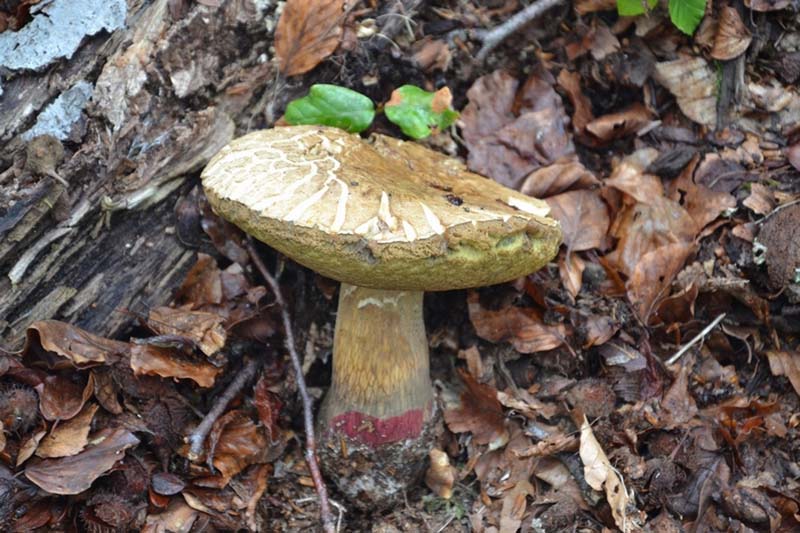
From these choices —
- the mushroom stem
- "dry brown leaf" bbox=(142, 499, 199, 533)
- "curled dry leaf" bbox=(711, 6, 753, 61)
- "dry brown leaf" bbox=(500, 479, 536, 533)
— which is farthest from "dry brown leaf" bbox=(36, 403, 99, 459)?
"curled dry leaf" bbox=(711, 6, 753, 61)

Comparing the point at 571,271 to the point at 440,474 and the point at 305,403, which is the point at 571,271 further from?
the point at 305,403

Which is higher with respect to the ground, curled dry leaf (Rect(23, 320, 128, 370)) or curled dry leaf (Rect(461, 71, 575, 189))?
curled dry leaf (Rect(23, 320, 128, 370))

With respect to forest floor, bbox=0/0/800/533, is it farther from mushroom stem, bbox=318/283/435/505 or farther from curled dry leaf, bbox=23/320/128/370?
mushroom stem, bbox=318/283/435/505

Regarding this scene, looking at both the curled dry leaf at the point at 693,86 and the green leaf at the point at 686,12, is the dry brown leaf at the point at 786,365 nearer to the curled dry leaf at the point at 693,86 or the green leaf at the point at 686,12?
the curled dry leaf at the point at 693,86

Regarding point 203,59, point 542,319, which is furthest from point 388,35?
point 542,319

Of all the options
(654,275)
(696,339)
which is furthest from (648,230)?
(696,339)

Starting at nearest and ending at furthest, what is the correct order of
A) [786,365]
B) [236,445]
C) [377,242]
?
1. [377,242]
2. [236,445]
3. [786,365]

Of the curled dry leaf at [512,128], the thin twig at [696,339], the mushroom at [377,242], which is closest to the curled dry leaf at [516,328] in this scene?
the mushroom at [377,242]
